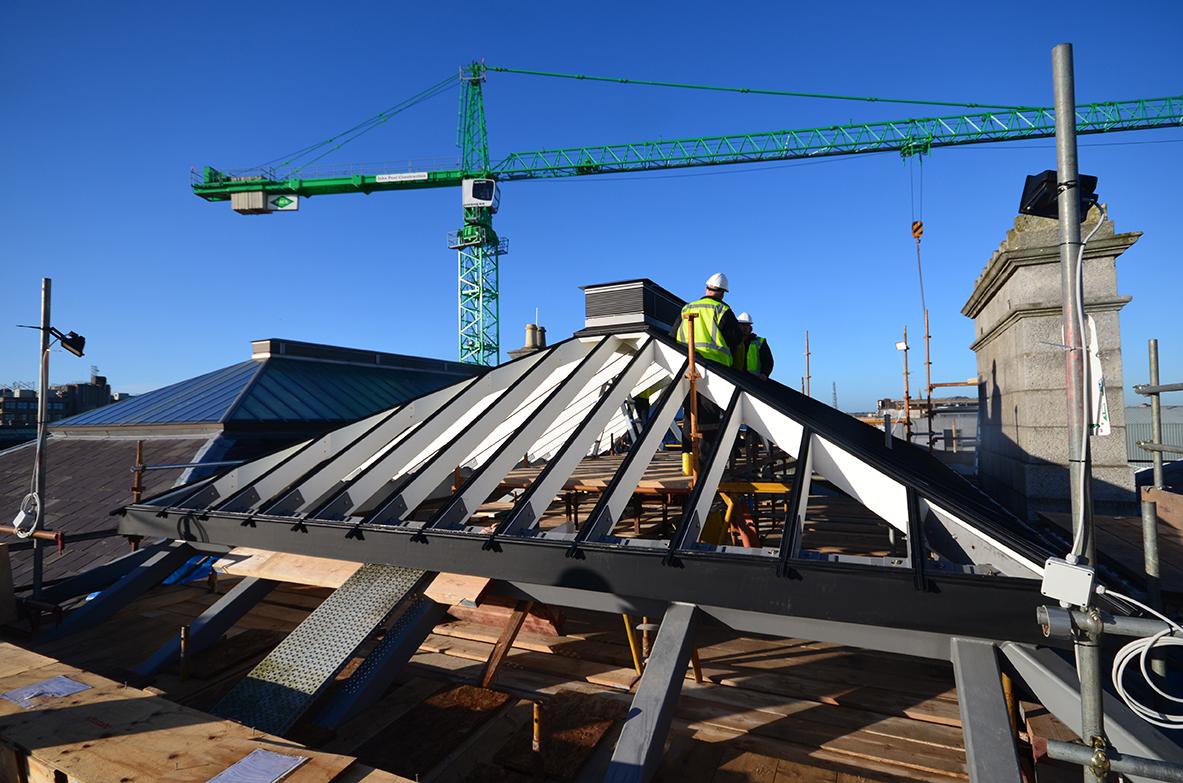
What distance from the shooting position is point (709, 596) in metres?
4.11

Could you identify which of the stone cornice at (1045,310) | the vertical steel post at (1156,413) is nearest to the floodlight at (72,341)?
the stone cornice at (1045,310)

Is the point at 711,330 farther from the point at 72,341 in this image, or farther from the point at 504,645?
the point at 72,341

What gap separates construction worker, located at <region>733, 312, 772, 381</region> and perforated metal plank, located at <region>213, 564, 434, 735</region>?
5.62 metres

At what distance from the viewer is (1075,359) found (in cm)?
244

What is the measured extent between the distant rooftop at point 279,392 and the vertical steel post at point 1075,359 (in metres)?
13.8

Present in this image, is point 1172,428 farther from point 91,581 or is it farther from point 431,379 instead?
point 91,581

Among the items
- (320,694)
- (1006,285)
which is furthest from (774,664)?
(1006,285)

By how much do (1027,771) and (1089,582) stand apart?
8.39ft

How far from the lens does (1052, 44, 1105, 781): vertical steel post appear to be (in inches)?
→ 91.7

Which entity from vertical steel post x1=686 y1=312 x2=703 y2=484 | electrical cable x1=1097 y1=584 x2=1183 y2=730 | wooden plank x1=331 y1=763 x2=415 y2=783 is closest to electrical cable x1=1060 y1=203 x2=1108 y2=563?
electrical cable x1=1097 y1=584 x2=1183 y2=730

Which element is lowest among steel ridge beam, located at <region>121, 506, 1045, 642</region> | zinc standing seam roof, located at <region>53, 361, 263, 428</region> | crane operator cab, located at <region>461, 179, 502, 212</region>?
steel ridge beam, located at <region>121, 506, 1045, 642</region>

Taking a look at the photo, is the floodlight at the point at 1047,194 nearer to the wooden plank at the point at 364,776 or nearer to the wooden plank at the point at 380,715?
the wooden plank at the point at 364,776

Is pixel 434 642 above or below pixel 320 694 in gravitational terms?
below

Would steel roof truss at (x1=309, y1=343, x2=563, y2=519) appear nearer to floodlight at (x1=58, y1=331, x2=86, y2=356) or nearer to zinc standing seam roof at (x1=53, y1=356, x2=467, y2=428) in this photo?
floodlight at (x1=58, y1=331, x2=86, y2=356)
